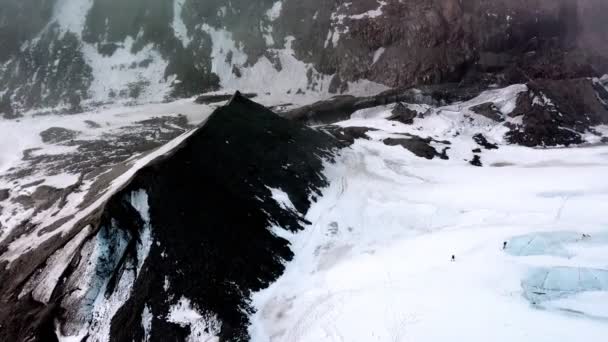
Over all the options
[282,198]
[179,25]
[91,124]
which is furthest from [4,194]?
[179,25]

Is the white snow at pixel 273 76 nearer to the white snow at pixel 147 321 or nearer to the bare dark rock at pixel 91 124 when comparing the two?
the bare dark rock at pixel 91 124

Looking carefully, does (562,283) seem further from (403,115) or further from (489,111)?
(489,111)

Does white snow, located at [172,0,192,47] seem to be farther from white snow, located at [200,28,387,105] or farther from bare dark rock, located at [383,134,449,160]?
bare dark rock, located at [383,134,449,160]

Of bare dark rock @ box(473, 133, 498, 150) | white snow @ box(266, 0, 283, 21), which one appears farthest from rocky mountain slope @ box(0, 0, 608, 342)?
white snow @ box(266, 0, 283, 21)

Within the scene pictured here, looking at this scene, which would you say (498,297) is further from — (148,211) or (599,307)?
(148,211)

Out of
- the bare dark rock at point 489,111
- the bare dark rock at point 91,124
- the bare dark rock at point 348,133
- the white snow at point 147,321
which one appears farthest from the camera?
the bare dark rock at point 91,124

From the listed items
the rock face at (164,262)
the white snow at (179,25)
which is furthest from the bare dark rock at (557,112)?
the white snow at (179,25)

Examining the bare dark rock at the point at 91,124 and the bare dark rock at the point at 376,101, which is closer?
the bare dark rock at the point at 376,101
